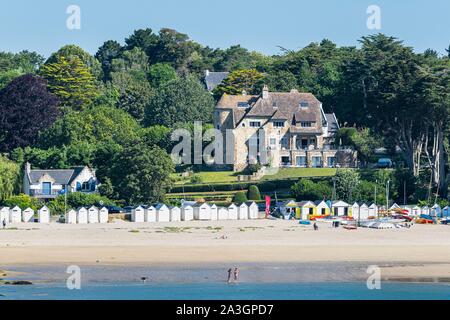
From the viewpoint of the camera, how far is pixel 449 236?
7844cm

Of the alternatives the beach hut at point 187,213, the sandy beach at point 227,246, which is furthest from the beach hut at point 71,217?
the beach hut at point 187,213

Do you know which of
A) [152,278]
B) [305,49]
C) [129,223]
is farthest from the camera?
[305,49]

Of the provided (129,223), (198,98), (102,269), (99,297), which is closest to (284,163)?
(198,98)

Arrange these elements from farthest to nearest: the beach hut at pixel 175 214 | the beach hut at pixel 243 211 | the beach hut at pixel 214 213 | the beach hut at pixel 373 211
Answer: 1. the beach hut at pixel 373 211
2. the beach hut at pixel 243 211
3. the beach hut at pixel 214 213
4. the beach hut at pixel 175 214

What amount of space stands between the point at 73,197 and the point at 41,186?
7.24 meters

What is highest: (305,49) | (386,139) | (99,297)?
(305,49)

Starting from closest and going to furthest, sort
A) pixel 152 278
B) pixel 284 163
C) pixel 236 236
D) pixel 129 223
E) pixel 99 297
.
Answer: pixel 99 297 < pixel 152 278 < pixel 236 236 < pixel 129 223 < pixel 284 163

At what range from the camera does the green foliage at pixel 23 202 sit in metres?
88.6

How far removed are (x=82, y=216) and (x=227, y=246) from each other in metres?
16.5

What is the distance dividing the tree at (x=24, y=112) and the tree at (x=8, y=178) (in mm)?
13237

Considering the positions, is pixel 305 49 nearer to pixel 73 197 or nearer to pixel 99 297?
pixel 73 197

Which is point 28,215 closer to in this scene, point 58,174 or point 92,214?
point 92,214

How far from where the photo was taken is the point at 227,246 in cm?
7112

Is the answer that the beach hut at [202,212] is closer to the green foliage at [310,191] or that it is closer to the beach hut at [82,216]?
the beach hut at [82,216]
